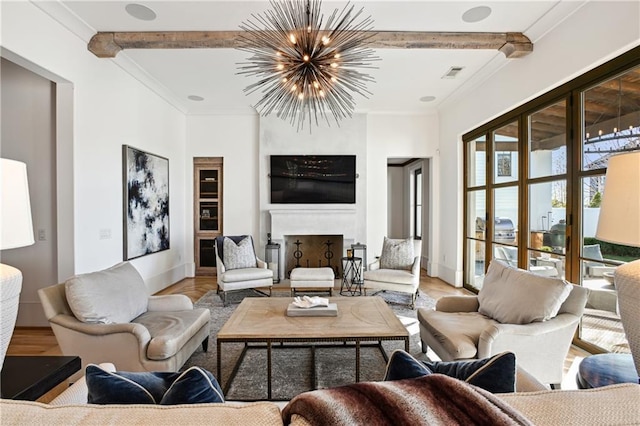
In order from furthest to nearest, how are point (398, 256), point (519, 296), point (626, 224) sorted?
point (398, 256) < point (519, 296) < point (626, 224)

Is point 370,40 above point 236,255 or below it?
above

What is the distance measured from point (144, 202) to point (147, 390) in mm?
4278

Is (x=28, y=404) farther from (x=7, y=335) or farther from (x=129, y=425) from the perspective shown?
(x=7, y=335)

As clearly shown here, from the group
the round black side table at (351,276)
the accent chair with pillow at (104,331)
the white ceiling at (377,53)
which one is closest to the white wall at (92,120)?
the white ceiling at (377,53)

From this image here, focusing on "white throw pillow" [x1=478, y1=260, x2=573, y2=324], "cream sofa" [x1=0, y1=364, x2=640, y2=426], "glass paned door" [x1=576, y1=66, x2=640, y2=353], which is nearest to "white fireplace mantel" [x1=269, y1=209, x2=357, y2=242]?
"white throw pillow" [x1=478, y1=260, x2=573, y2=324]

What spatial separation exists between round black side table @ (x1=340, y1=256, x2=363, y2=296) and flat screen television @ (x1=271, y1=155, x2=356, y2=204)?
1187 mm

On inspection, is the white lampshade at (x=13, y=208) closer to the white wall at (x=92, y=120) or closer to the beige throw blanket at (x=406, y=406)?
the beige throw blanket at (x=406, y=406)

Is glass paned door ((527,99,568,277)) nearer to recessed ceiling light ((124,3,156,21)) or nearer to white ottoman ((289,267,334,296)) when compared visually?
white ottoman ((289,267,334,296))

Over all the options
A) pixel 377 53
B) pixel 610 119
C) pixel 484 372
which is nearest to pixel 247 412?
pixel 484 372

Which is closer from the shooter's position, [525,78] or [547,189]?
[547,189]

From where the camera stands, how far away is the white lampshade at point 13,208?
111 centimetres

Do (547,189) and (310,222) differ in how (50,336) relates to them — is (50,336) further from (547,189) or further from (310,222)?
(547,189)

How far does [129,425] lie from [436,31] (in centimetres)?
408

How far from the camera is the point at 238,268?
4816 millimetres
